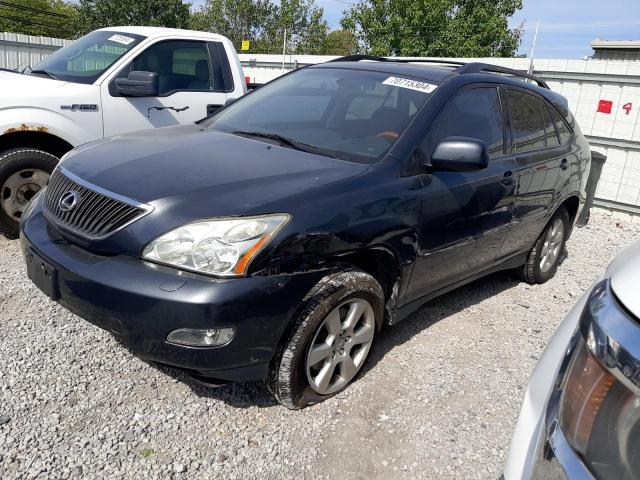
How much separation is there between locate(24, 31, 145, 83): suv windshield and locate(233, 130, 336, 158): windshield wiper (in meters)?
2.30

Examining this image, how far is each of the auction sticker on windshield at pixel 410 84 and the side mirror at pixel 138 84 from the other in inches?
91.7

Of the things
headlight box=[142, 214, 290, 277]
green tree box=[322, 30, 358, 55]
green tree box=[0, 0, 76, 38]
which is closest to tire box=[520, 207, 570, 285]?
headlight box=[142, 214, 290, 277]

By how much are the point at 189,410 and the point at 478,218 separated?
207 centimetres

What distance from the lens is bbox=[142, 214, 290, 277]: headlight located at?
221 cm

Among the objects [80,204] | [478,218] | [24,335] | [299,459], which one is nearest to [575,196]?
[478,218]

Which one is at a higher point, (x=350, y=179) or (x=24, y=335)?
(x=350, y=179)

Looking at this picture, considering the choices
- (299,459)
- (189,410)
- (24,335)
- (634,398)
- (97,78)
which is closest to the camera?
(634,398)

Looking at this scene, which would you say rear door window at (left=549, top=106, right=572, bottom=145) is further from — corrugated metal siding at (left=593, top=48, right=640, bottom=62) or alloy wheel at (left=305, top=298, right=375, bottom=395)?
corrugated metal siding at (left=593, top=48, right=640, bottom=62)

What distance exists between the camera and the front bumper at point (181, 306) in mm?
2166

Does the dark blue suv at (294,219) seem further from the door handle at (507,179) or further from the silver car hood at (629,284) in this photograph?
the silver car hood at (629,284)

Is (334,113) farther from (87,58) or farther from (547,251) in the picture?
(87,58)

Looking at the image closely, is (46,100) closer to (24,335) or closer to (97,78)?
(97,78)

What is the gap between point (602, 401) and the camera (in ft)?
3.55

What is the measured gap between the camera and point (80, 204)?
→ 2.57 metres
